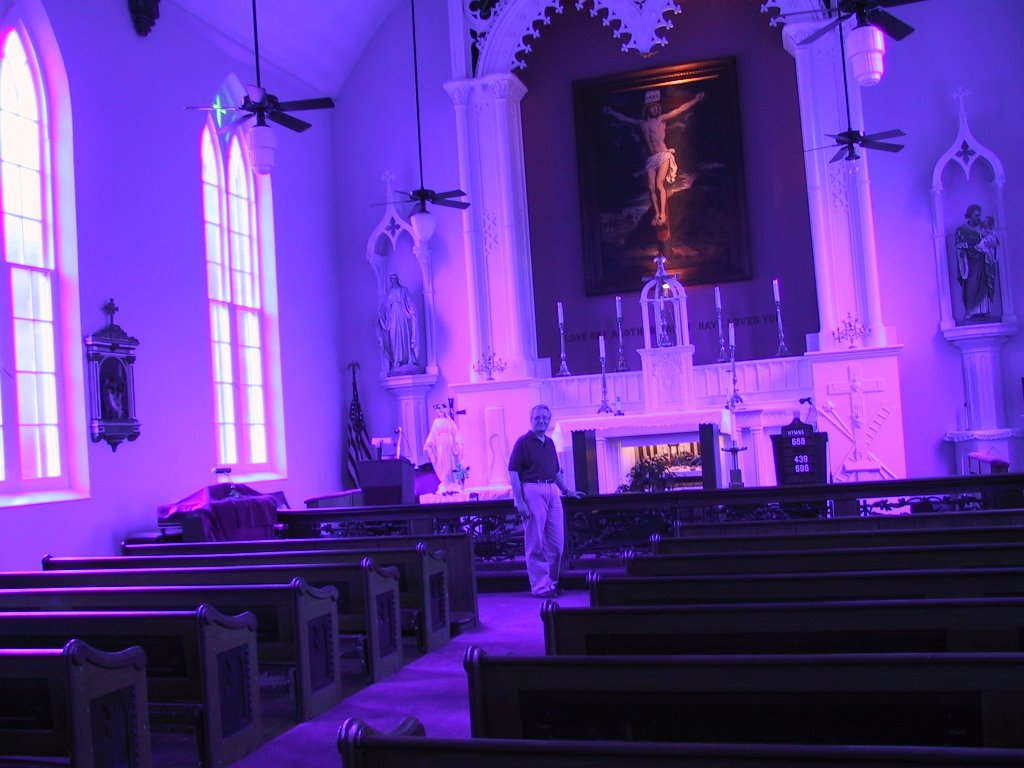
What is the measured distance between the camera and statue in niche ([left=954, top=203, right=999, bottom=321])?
13336 mm

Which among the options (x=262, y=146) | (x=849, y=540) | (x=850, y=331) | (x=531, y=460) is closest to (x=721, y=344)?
(x=850, y=331)

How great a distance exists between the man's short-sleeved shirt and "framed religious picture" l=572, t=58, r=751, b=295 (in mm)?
7156

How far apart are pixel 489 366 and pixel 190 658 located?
33.4 ft

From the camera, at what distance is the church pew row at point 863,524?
6699 millimetres

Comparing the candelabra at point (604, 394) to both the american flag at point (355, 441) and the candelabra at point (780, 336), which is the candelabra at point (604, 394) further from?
the american flag at point (355, 441)

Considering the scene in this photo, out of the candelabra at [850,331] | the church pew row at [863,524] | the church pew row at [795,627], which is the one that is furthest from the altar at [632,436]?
the church pew row at [795,627]

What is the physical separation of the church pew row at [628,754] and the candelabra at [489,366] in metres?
12.3

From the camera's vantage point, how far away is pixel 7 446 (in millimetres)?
→ 9953

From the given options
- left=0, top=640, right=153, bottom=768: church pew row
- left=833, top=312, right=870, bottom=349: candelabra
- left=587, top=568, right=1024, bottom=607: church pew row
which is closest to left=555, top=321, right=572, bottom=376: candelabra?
left=833, top=312, right=870, bottom=349: candelabra

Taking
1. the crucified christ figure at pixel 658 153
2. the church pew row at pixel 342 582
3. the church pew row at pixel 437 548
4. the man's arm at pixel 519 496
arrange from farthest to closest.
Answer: the crucified christ figure at pixel 658 153, the man's arm at pixel 519 496, the church pew row at pixel 437 548, the church pew row at pixel 342 582

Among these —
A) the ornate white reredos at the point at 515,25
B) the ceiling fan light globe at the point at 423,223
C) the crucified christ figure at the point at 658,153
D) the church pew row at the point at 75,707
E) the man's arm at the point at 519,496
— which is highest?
the ornate white reredos at the point at 515,25

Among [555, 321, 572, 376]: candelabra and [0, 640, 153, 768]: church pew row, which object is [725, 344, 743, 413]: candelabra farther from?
[0, 640, 153, 768]: church pew row

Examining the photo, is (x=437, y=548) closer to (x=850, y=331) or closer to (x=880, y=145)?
(x=880, y=145)

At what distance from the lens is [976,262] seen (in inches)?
527
